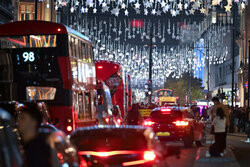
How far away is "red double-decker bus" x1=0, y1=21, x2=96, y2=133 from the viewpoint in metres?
20.2

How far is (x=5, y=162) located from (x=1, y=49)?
53.8ft

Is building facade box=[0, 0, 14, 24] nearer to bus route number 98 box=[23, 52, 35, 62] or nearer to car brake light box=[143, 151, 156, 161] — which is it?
bus route number 98 box=[23, 52, 35, 62]

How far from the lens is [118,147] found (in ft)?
30.8

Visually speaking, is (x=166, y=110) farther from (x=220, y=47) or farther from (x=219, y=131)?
(x=220, y=47)

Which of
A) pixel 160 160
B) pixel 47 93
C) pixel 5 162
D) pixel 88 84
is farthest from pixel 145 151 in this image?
pixel 88 84

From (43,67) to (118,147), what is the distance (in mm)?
11322

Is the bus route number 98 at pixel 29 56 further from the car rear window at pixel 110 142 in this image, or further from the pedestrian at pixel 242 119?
the pedestrian at pixel 242 119

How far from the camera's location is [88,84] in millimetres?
23844

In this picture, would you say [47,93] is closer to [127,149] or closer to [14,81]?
[14,81]

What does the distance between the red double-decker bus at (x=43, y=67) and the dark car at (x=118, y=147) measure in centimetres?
1045

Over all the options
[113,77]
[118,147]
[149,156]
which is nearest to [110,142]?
[118,147]

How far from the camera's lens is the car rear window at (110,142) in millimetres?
9367

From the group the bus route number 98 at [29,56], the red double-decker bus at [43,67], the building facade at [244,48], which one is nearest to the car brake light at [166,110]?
the red double-decker bus at [43,67]

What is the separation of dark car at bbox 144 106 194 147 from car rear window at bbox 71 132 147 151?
578 inches
